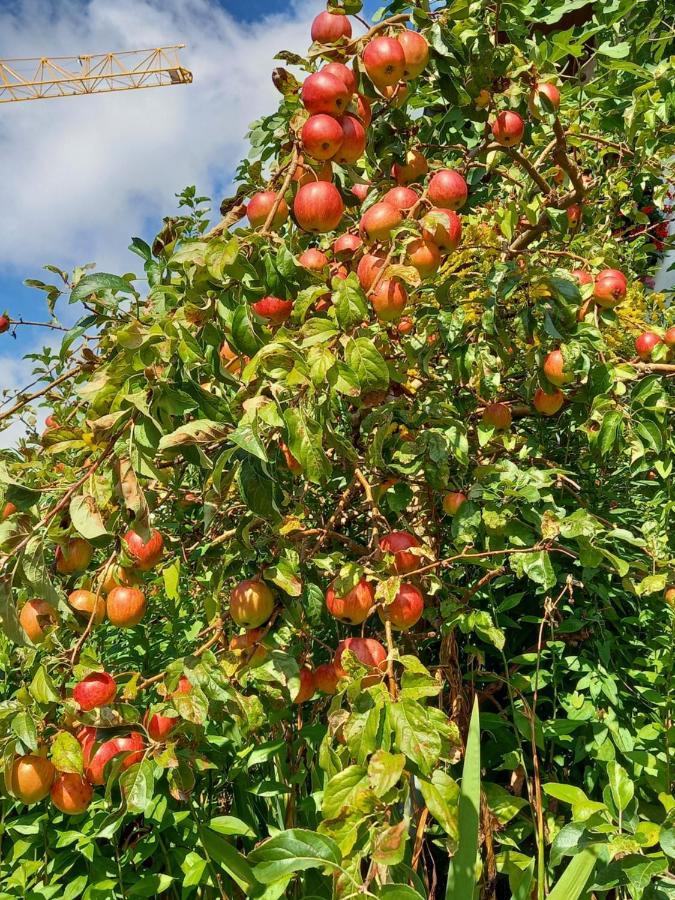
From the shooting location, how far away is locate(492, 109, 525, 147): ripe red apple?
5.20 ft

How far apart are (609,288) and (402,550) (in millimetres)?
900

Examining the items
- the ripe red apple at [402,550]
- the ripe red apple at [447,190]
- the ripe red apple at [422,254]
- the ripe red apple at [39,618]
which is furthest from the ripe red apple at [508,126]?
the ripe red apple at [39,618]

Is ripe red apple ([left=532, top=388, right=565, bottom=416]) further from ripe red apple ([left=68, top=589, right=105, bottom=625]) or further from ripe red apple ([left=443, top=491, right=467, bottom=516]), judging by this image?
ripe red apple ([left=68, top=589, right=105, bottom=625])

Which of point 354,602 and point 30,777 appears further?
point 354,602

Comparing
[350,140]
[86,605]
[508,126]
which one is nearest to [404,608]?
[86,605]

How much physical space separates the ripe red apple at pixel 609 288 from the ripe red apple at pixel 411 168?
550mm

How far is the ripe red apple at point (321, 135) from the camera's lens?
1.21m

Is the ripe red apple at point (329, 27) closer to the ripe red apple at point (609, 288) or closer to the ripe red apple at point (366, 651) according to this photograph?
the ripe red apple at point (609, 288)

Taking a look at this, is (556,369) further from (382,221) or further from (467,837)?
(467,837)

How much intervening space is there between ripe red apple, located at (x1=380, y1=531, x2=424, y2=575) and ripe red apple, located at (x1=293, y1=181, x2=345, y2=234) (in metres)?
0.67

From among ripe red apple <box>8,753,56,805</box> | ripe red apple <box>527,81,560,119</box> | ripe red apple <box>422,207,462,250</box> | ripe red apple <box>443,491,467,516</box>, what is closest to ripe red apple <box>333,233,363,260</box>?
ripe red apple <box>422,207,462,250</box>

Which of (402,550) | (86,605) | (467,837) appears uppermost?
(86,605)

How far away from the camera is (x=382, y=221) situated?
128 centimetres

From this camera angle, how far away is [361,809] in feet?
3.05
